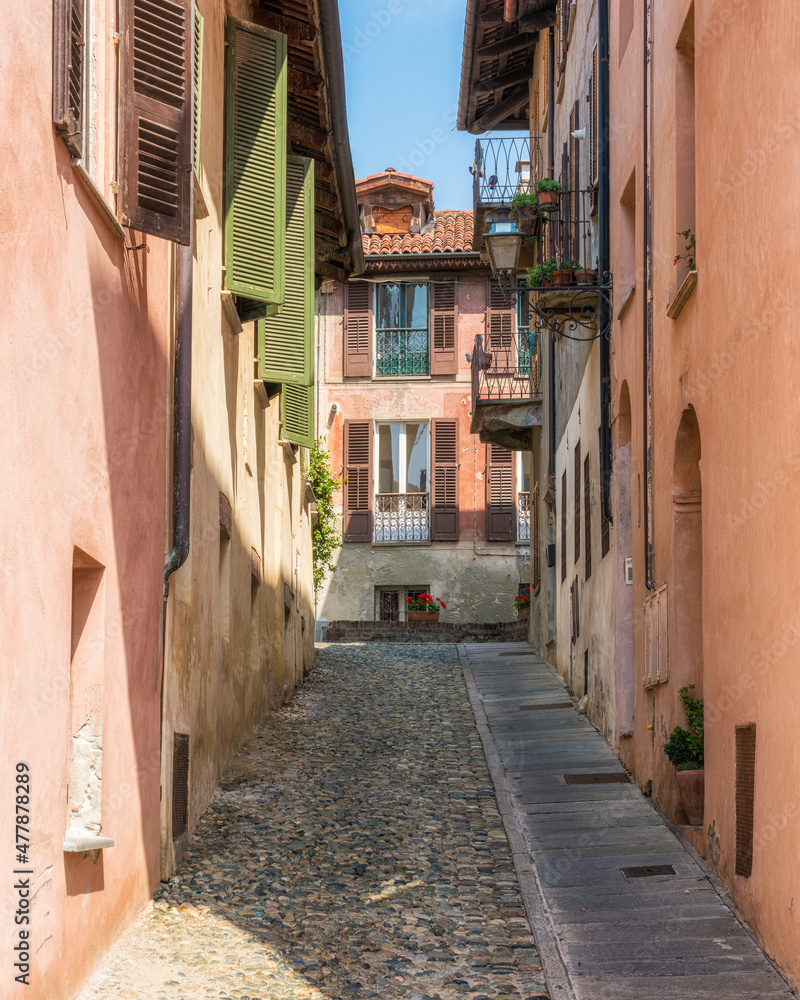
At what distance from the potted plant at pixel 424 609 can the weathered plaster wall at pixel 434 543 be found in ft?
4.69

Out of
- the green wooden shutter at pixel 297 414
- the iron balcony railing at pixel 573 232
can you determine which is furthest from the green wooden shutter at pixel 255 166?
the green wooden shutter at pixel 297 414

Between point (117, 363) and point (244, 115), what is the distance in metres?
5.58

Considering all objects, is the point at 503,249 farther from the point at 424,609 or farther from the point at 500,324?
the point at 500,324

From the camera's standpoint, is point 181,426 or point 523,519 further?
point 523,519

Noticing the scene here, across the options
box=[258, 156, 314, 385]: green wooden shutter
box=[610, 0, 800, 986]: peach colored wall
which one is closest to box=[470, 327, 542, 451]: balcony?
Answer: box=[258, 156, 314, 385]: green wooden shutter

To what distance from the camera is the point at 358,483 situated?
96.8 feet

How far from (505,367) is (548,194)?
30.8 feet

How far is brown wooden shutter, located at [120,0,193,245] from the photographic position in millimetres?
6910

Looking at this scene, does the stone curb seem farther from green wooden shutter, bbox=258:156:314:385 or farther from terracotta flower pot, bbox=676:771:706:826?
green wooden shutter, bbox=258:156:314:385

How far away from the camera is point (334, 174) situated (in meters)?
16.1

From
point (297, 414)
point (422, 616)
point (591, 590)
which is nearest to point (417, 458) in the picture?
point (422, 616)

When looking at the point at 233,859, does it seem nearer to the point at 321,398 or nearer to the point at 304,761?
the point at 304,761

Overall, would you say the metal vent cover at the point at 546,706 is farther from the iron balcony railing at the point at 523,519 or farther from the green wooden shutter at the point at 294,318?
the iron balcony railing at the point at 523,519

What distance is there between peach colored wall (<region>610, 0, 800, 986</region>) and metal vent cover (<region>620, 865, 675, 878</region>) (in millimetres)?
362
